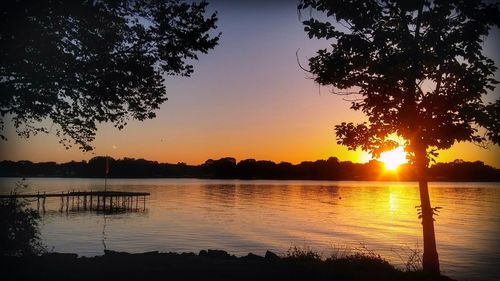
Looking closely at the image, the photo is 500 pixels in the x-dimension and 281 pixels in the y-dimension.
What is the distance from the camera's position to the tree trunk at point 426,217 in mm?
13078

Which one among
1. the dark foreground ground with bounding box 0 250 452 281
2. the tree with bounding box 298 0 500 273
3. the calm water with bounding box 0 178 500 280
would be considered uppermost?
the tree with bounding box 298 0 500 273

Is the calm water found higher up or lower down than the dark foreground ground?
lower down

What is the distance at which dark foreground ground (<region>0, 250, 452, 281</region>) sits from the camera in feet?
40.3

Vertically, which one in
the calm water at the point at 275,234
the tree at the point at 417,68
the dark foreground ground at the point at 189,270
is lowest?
the calm water at the point at 275,234

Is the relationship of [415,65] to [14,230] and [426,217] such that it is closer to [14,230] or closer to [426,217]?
[426,217]

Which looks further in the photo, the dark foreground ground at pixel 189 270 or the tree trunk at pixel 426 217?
the tree trunk at pixel 426 217

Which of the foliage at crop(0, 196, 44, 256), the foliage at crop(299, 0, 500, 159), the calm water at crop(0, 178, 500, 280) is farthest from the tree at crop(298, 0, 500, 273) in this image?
the calm water at crop(0, 178, 500, 280)

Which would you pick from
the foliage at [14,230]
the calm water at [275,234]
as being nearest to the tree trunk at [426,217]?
the foliage at [14,230]

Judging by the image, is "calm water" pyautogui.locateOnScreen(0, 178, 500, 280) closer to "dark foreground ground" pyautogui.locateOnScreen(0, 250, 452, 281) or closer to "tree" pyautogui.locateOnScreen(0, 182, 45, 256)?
"tree" pyautogui.locateOnScreen(0, 182, 45, 256)

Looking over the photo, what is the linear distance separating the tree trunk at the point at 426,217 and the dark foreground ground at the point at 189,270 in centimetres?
51

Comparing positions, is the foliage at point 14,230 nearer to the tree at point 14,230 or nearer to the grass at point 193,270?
the tree at point 14,230

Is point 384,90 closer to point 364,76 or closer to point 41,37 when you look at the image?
point 364,76

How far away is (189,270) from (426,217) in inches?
290

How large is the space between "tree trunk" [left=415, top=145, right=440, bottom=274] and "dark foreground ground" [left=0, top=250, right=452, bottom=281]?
513 mm
